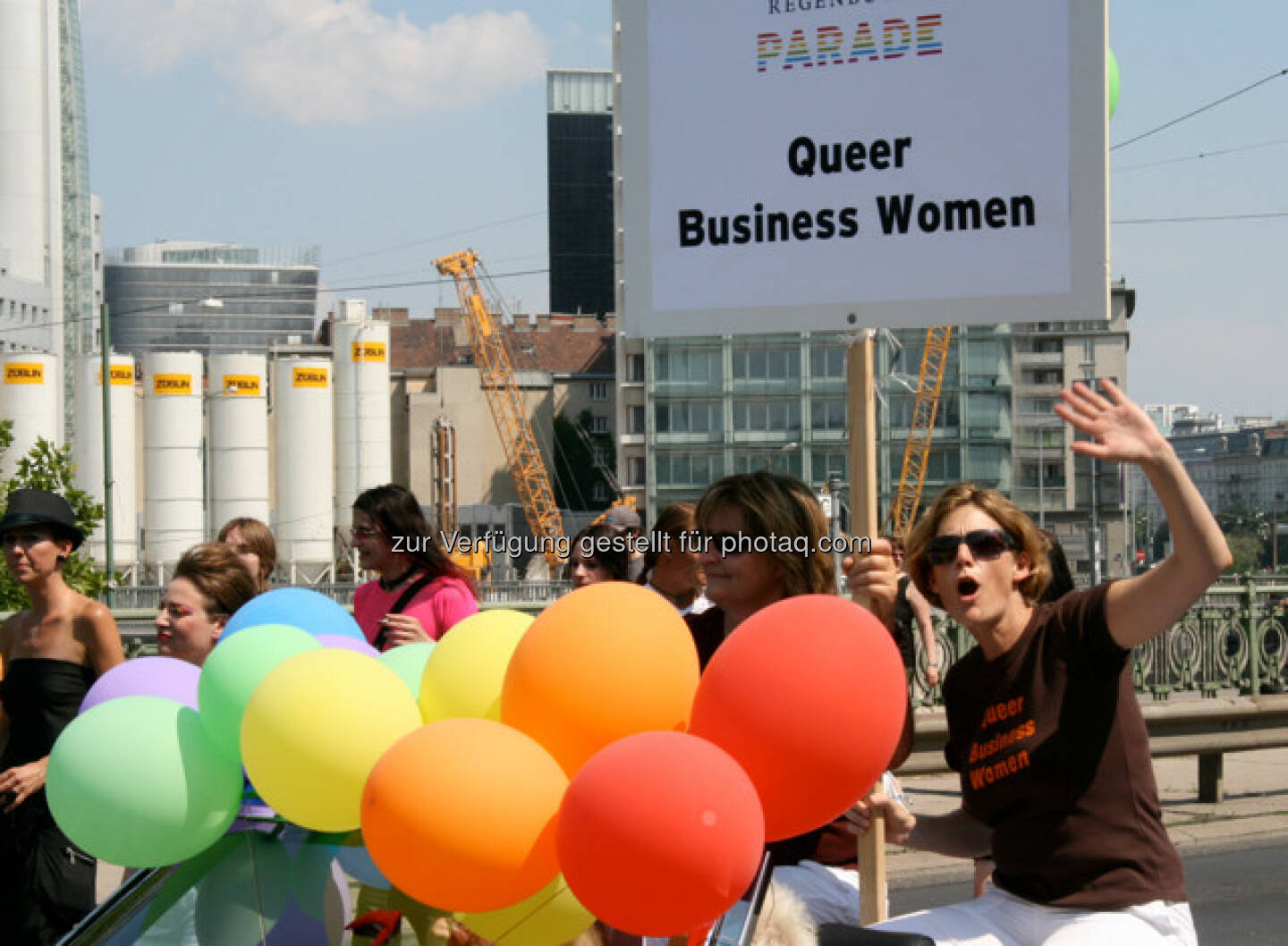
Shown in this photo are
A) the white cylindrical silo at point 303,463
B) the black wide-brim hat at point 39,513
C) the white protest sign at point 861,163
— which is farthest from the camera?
the white cylindrical silo at point 303,463

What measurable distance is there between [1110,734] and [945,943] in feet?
1.74

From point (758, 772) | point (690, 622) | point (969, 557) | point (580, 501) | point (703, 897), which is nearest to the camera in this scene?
point (703, 897)

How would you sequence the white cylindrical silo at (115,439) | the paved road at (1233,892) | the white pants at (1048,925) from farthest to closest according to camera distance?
the white cylindrical silo at (115,439), the paved road at (1233,892), the white pants at (1048,925)

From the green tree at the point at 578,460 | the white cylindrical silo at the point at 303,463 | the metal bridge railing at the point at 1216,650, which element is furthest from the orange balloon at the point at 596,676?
the green tree at the point at 578,460

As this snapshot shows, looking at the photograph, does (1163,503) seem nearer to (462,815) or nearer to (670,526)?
(462,815)

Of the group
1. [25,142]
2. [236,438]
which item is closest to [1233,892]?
[236,438]

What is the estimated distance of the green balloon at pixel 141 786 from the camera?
3385 mm

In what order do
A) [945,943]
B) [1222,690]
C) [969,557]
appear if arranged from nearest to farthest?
[945,943] < [969,557] < [1222,690]

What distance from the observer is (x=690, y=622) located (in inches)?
169

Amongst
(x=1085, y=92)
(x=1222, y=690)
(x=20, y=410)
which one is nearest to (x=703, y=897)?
(x=1085, y=92)

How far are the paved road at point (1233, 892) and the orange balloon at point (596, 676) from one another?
5543 mm

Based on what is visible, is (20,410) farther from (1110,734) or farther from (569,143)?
(569,143)

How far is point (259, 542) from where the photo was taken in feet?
24.4

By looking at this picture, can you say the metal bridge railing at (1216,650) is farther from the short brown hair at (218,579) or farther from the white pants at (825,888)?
the white pants at (825,888)
